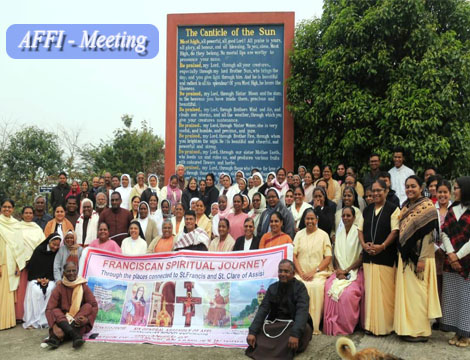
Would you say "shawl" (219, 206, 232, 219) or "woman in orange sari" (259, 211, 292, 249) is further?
"shawl" (219, 206, 232, 219)

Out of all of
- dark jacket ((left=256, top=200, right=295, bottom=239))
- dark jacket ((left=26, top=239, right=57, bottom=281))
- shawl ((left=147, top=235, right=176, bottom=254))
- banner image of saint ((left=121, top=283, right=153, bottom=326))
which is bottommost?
banner image of saint ((left=121, top=283, right=153, bottom=326))

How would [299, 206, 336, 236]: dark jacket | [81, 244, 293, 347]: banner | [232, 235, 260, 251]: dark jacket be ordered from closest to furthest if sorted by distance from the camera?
[81, 244, 293, 347]: banner
[232, 235, 260, 251]: dark jacket
[299, 206, 336, 236]: dark jacket

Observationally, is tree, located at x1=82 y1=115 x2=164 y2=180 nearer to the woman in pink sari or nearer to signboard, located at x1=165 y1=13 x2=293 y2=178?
signboard, located at x1=165 y1=13 x2=293 y2=178

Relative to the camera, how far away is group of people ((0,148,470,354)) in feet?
17.2

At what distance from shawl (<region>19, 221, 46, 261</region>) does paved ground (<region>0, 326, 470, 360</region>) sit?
5.12ft

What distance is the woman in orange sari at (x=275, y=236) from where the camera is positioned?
615cm

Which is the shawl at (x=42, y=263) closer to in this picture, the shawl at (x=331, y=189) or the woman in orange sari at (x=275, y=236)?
the woman in orange sari at (x=275, y=236)

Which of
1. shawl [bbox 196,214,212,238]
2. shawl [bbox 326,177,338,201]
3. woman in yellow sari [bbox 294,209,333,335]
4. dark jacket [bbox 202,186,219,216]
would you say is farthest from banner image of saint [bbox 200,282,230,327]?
shawl [bbox 326,177,338,201]

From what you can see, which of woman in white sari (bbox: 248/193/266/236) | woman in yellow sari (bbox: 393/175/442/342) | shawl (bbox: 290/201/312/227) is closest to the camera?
woman in yellow sari (bbox: 393/175/442/342)

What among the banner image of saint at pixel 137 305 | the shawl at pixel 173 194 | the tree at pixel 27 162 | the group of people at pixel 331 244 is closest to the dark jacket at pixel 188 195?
the shawl at pixel 173 194

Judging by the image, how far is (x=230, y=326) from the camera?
5562mm

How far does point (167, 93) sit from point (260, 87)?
2.15m

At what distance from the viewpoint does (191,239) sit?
6578 millimetres

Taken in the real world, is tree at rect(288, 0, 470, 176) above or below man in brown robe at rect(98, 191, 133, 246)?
above
